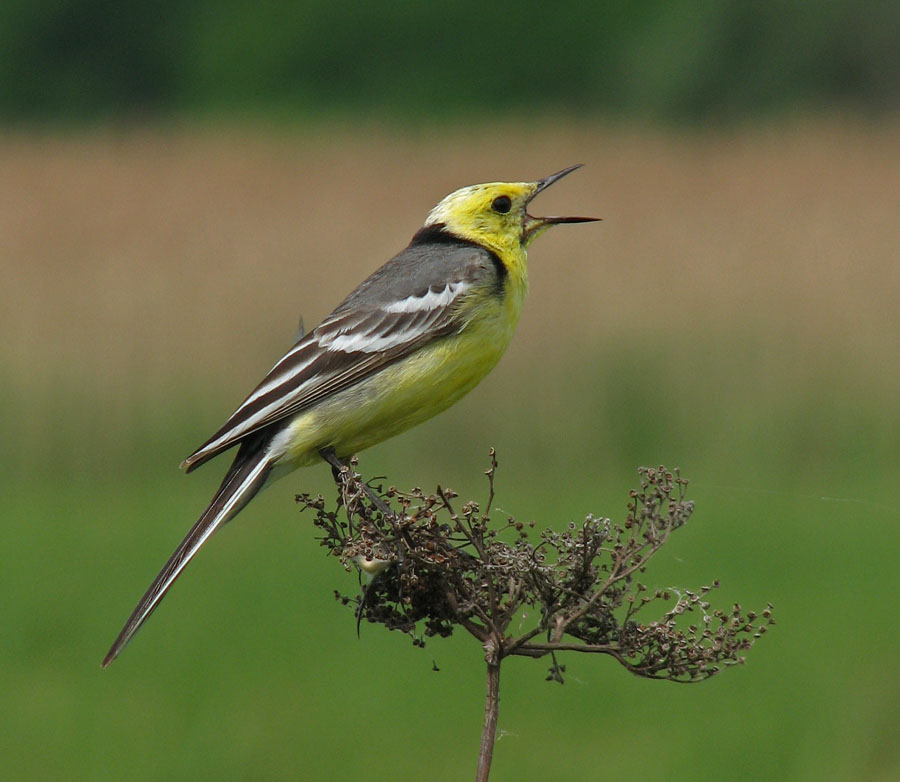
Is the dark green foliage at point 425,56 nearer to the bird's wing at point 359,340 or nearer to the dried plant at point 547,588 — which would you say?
the bird's wing at point 359,340

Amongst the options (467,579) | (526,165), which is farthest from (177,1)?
(467,579)

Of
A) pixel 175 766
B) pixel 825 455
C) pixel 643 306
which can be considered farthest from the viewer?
pixel 643 306

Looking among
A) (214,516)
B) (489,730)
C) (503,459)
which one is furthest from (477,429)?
(489,730)

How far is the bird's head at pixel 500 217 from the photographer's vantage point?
530cm

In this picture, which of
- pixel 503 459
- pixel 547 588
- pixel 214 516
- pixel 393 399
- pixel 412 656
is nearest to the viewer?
pixel 547 588

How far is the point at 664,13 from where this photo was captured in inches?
1566

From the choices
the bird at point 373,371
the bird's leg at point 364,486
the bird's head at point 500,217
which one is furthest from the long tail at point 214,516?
the bird's head at point 500,217

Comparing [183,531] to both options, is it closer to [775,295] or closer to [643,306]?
[643,306]

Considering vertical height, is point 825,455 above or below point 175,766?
above

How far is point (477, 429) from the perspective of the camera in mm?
11773

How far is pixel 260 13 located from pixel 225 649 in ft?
114

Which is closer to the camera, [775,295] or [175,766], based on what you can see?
[175,766]

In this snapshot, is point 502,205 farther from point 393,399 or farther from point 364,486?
point 364,486

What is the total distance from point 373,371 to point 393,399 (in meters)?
0.12
